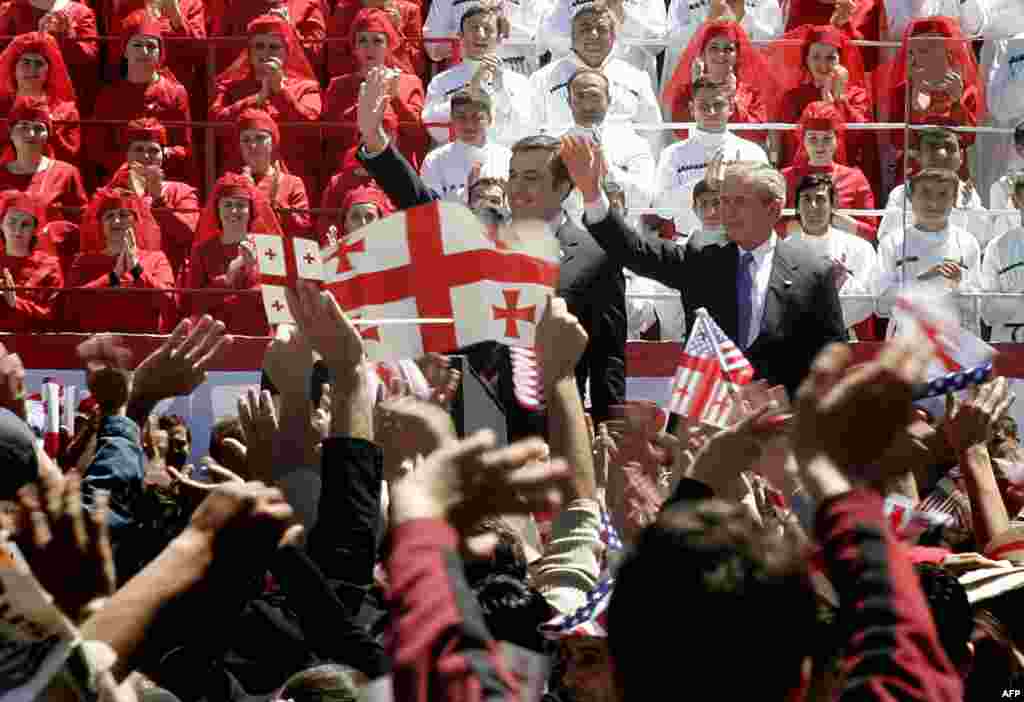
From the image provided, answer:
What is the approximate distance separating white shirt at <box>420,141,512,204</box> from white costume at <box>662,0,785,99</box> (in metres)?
1.78

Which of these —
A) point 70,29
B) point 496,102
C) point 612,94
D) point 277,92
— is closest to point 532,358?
point 496,102

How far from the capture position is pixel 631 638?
2.59m

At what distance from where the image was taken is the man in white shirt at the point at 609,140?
1061cm

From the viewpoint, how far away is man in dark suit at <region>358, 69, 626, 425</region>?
7.97m

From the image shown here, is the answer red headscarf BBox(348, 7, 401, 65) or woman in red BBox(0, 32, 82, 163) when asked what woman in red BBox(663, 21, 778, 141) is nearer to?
red headscarf BBox(348, 7, 401, 65)

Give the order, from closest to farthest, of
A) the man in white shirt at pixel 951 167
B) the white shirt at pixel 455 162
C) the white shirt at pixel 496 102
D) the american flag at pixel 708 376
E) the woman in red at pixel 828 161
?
the american flag at pixel 708 376 < the man in white shirt at pixel 951 167 < the white shirt at pixel 455 162 < the woman in red at pixel 828 161 < the white shirt at pixel 496 102

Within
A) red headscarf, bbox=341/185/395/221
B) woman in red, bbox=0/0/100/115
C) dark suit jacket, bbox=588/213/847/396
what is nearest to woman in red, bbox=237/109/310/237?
red headscarf, bbox=341/185/395/221

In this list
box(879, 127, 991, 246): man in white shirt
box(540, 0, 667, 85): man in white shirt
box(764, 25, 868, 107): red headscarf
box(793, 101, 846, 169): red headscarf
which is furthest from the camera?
box(540, 0, 667, 85): man in white shirt

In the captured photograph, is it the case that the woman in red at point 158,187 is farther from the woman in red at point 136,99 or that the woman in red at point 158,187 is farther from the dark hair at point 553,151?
the dark hair at point 553,151

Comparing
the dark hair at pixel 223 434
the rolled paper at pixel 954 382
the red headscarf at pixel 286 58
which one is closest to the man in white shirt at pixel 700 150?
the red headscarf at pixel 286 58

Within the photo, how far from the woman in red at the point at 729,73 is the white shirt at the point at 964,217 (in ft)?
3.74

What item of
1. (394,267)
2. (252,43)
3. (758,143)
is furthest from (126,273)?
(394,267)

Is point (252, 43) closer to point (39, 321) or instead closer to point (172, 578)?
point (39, 321)

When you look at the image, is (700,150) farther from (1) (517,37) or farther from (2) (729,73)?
(1) (517,37)
